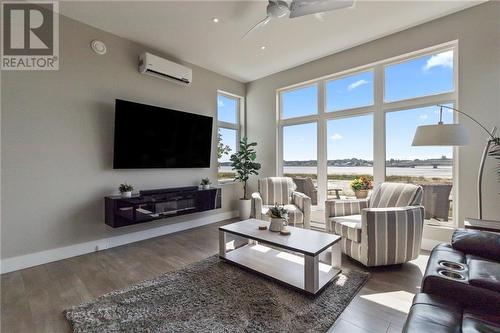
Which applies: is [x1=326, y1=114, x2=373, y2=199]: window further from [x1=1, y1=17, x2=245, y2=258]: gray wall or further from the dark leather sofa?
[x1=1, y1=17, x2=245, y2=258]: gray wall

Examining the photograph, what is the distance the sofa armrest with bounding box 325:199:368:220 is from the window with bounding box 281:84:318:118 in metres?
2.01

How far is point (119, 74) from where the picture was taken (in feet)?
11.5

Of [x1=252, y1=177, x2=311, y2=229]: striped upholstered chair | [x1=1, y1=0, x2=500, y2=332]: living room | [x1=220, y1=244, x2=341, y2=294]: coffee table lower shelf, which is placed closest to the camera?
[x1=1, y1=0, x2=500, y2=332]: living room

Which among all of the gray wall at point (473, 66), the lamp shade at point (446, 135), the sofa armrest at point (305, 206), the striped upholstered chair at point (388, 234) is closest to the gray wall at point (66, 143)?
the sofa armrest at point (305, 206)

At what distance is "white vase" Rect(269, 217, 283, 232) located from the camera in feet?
8.60

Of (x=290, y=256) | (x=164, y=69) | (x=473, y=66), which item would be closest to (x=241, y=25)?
(x=164, y=69)

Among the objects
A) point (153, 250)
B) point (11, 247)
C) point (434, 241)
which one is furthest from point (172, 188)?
point (434, 241)

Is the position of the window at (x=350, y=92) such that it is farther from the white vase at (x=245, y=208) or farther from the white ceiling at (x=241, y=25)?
the white vase at (x=245, y=208)

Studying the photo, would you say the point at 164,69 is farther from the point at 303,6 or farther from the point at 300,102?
the point at 300,102

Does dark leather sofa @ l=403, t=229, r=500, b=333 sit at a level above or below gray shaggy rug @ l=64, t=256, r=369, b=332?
above

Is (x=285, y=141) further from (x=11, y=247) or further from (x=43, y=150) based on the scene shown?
(x=11, y=247)

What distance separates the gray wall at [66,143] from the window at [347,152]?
3.29 meters

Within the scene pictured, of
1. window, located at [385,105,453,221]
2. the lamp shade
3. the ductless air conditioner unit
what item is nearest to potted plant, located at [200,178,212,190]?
the ductless air conditioner unit

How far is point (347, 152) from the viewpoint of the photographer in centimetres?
413
